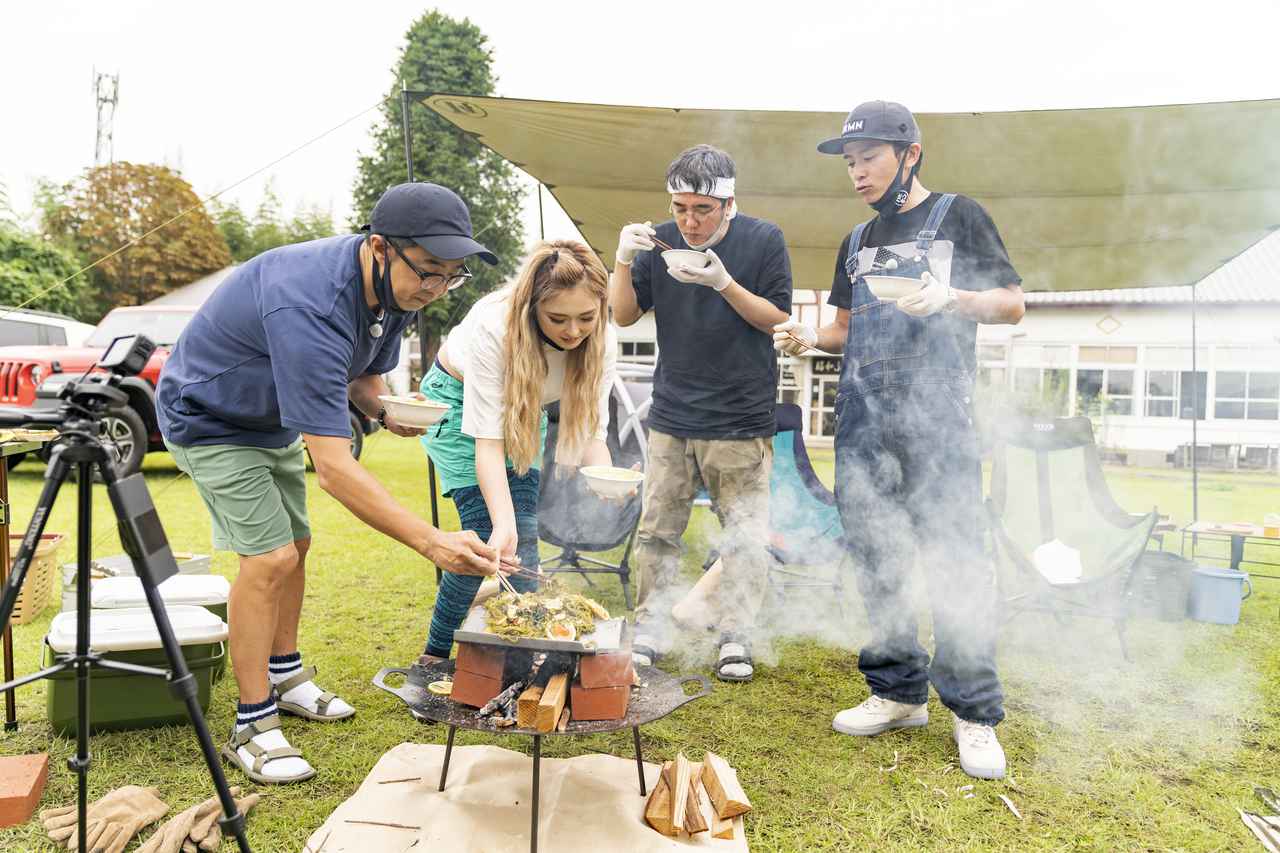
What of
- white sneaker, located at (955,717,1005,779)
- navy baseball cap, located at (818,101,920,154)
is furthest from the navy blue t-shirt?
white sneaker, located at (955,717,1005,779)

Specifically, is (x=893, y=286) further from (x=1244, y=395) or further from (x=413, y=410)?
(x=1244, y=395)

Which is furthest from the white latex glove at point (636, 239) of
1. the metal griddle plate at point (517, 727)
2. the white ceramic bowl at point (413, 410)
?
the metal griddle plate at point (517, 727)

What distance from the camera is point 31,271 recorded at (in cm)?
1850

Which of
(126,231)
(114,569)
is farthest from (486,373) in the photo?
(126,231)

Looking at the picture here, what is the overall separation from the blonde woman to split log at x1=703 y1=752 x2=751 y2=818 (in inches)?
31.6

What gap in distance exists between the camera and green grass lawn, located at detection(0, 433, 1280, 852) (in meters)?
2.09

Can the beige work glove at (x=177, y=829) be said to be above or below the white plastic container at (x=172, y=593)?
below

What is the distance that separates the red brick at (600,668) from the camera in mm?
1838

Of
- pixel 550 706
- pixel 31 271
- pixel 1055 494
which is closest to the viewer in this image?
pixel 550 706

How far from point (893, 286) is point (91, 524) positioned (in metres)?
2.04

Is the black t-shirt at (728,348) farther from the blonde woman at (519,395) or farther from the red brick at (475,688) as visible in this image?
the red brick at (475,688)

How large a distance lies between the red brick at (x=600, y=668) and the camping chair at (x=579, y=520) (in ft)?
6.87

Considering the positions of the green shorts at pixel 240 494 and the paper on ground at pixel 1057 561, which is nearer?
the green shorts at pixel 240 494

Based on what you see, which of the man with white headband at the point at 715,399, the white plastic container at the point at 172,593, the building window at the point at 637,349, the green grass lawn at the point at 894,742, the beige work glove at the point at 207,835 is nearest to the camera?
the beige work glove at the point at 207,835
